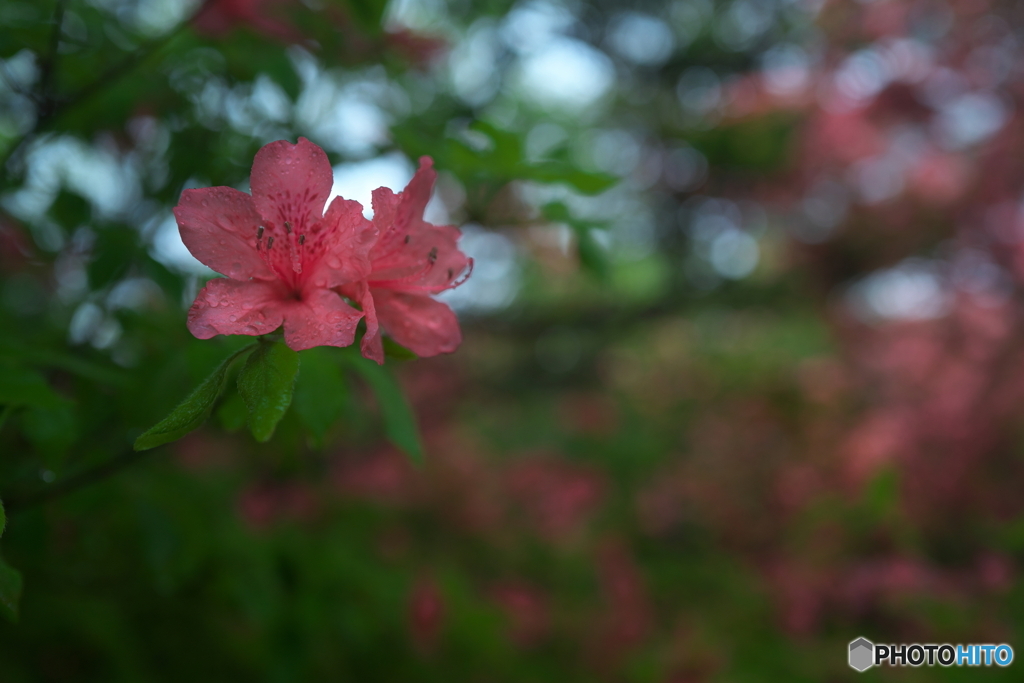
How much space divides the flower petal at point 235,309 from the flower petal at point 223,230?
0.04 feet

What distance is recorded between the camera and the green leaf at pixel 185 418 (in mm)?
537

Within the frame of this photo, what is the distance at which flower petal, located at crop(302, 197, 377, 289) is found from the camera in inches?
24.5

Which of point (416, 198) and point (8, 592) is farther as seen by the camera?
point (416, 198)

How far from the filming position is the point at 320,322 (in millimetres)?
610

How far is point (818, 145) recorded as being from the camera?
5762 mm

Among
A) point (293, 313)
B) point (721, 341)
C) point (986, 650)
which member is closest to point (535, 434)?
point (721, 341)

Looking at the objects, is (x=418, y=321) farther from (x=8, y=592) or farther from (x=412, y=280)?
(x=8, y=592)

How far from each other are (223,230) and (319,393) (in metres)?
0.19

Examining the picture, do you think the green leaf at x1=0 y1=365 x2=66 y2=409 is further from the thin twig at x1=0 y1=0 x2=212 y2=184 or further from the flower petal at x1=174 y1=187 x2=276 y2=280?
the thin twig at x1=0 y1=0 x2=212 y2=184

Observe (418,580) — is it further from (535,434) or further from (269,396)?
(535,434)

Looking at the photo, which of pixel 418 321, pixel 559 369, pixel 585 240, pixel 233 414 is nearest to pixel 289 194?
pixel 418 321

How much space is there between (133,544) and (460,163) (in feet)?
3.41

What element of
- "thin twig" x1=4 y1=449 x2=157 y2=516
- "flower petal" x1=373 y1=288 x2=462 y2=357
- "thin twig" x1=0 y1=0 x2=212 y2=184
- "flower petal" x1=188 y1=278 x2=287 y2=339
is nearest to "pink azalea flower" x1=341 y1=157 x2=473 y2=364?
"flower petal" x1=373 y1=288 x2=462 y2=357

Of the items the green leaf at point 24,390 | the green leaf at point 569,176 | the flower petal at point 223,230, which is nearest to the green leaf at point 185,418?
the flower petal at point 223,230
